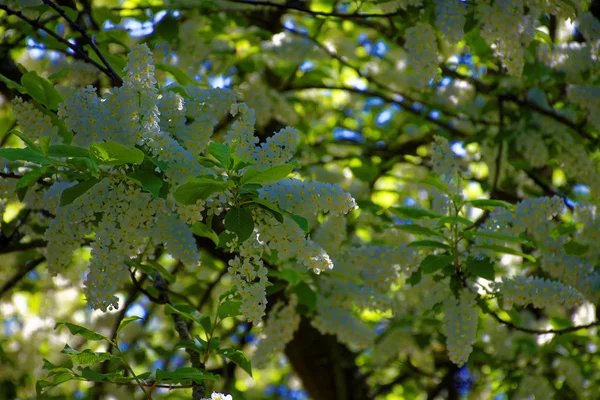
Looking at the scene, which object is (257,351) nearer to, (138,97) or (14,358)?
(138,97)

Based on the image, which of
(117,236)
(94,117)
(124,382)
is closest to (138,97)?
(94,117)

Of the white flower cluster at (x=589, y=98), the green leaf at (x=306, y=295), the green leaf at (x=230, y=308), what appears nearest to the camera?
the green leaf at (x=230, y=308)

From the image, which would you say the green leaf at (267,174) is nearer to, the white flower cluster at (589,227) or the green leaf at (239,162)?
the green leaf at (239,162)

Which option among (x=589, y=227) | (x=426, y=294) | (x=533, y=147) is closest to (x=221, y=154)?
(x=589, y=227)

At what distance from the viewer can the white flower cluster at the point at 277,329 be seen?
3.86 metres

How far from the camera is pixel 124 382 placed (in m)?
2.39

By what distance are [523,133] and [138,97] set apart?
10.5 ft

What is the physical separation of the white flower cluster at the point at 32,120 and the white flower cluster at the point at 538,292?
2.01m

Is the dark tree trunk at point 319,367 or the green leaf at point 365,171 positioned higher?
the green leaf at point 365,171

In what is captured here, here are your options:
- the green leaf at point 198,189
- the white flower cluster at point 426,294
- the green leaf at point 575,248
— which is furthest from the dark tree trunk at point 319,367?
the green leaf at point 198,189

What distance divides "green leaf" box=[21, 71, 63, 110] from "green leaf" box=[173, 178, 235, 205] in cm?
88

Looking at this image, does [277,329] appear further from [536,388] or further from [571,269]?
[536,388]

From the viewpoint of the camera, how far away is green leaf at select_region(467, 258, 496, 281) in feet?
9.80

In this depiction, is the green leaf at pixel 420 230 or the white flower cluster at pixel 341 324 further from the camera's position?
the white flower cluster at pixel 341 324
